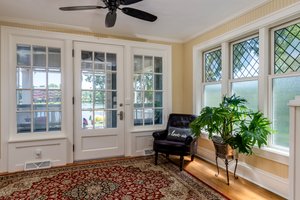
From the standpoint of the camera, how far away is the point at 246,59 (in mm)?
2990

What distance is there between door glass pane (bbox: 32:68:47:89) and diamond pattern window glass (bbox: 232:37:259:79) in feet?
10.4

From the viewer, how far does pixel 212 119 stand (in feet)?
8.52

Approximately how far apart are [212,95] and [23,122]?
333 cm

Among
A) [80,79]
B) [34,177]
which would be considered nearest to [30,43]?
[80,79]

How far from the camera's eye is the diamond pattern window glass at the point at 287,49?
7.60 feet

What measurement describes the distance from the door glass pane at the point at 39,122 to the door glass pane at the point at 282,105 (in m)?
3.50

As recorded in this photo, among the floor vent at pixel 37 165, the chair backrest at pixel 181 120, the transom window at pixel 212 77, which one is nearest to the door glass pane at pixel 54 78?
the floor vent at pixel 37 165

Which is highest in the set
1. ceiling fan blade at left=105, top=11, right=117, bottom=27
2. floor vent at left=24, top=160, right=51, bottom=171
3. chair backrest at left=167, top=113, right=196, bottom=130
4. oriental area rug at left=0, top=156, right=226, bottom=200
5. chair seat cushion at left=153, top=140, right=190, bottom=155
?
ceiling fan blade at left=105, top=11, right=117, bottom=27

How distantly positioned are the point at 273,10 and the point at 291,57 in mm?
625

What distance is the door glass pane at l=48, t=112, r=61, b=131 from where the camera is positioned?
3.33m

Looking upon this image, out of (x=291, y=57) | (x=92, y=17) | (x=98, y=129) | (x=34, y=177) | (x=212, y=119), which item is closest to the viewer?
(x=291, y=57)

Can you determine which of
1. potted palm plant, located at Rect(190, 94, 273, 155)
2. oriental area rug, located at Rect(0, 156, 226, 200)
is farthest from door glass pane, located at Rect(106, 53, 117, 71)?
potted palm plant, located at Rect(190, 94, 273, 155)

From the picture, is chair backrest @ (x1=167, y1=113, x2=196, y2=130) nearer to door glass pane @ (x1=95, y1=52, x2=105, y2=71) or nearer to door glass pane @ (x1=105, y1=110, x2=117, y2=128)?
door glass pane @ (x1=105, y1=110, x2=117, y2=128)

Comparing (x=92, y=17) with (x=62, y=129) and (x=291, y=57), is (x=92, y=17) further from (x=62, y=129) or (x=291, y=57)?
(x=291, y=57)
